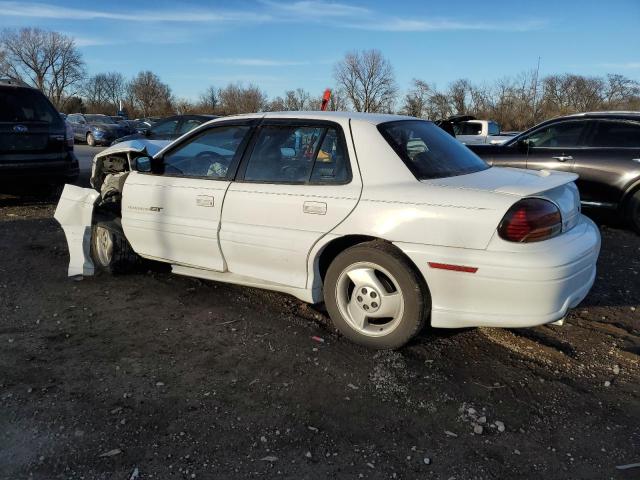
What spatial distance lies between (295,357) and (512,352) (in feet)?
4.83

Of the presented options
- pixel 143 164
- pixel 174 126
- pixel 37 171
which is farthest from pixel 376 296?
pixel 174 126

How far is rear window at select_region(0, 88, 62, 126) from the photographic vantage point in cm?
770

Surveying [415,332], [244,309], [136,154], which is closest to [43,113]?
[136,154]

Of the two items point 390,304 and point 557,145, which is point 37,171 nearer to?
point 390,304

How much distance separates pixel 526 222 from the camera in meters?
3.08

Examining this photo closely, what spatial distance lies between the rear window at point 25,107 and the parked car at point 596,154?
698 centimetres

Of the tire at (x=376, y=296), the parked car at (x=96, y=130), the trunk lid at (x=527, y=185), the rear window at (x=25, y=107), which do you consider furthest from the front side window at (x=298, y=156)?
the parked car at (x=96, y=130)

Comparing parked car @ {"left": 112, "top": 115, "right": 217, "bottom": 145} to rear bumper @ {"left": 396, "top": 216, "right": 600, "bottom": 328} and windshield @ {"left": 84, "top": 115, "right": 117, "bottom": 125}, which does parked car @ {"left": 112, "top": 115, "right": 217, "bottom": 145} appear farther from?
windshield @ {"left": 84, "top": 115, "right": 117, "bottom": 125}

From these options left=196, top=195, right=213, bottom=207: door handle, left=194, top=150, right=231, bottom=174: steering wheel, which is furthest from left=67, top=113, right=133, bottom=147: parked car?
left=196, top=195, right=213, bottom=207: door handle

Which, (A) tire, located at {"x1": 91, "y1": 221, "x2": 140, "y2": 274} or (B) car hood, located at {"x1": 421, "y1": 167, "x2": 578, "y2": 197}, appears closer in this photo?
(B) car hood, located at {"x1": 421, "y1": 167, "x2": 578, "y2": 197}

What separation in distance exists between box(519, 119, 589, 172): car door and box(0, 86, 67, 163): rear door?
710cm

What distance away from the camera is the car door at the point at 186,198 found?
13.8 ft

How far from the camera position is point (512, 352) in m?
3.61

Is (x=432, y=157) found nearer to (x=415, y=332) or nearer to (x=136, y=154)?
(x=415, y=332)
